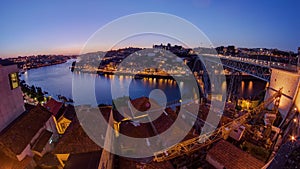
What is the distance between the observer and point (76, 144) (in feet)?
16.2

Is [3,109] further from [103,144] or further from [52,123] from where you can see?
[103,144]

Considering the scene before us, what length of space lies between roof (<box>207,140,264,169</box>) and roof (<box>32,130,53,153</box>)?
5.52m

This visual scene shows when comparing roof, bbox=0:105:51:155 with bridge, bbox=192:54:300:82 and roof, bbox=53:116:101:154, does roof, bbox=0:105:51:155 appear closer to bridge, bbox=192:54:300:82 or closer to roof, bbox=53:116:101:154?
roof, bbox=53:116:101:154

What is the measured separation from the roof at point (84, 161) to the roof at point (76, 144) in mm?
198

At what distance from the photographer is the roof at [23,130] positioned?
5.11 metres

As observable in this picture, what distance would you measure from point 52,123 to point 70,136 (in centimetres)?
313

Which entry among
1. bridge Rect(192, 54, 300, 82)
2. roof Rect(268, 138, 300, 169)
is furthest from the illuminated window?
bridge Rect(192, 54, 300, 82)

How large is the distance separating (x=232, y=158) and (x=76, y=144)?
14.8 feet

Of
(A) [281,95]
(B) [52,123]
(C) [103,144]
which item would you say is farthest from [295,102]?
(B) [52,123]

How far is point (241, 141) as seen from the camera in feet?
22.5

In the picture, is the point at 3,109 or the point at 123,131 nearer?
the point at 3,109

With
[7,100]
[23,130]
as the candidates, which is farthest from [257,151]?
[7,100]

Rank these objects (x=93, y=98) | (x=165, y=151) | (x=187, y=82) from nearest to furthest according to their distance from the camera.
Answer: (x=165, y=151) < (x=93, y=98) < (x=187, y=82)

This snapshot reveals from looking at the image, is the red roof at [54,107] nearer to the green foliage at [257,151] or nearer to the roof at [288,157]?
the green foliage at [257,151]
